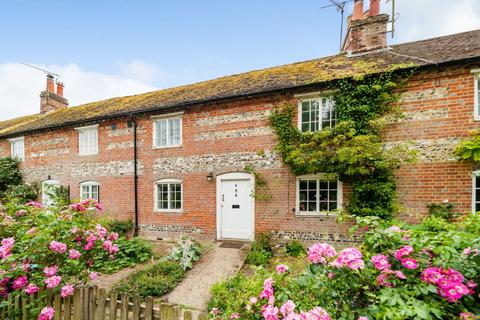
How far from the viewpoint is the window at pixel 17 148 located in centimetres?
1519

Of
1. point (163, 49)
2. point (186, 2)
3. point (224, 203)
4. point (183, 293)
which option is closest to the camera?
point (183, 293)

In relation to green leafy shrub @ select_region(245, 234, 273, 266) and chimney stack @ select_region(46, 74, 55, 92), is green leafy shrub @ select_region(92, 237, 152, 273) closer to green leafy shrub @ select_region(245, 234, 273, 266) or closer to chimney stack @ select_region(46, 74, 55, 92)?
green leafy shrub @ select_region(245, 234, 273, 266)

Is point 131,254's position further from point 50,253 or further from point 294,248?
point 50,253

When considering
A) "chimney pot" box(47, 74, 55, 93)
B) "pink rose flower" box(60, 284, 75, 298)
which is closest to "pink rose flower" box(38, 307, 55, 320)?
"pink rose flower" box(60, 284, 75, 298)

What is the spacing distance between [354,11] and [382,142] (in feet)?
21.2

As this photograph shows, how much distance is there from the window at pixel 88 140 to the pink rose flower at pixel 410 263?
1396 cm

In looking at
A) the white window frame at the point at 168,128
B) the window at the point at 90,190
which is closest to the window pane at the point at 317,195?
the white window frame at the point at 168,128

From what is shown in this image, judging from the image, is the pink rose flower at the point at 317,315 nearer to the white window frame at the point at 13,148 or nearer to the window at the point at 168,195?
the window at the point at 168,195

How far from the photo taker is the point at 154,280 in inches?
246

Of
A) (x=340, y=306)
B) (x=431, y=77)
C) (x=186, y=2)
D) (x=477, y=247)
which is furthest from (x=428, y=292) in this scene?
(x=186, y=2)

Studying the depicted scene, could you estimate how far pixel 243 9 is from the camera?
1206 centimetres

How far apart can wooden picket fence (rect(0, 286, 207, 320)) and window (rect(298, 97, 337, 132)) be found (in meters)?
7.40

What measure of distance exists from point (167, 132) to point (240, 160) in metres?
3.93

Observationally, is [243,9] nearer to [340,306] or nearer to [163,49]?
[163,49]
